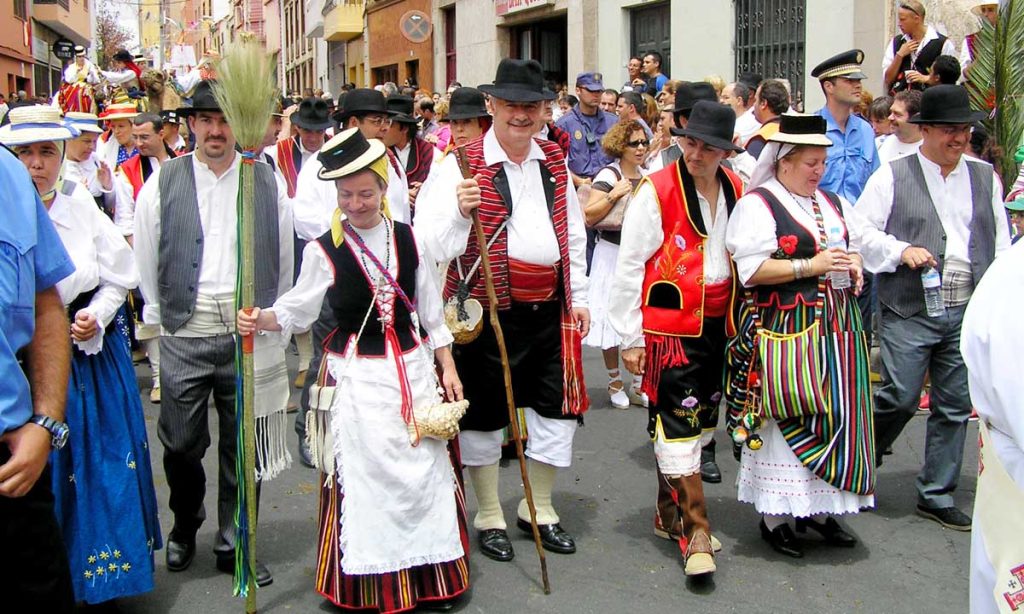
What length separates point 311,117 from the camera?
25.7 feet

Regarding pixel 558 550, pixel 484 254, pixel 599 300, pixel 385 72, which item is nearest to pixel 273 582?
pixel 558 550

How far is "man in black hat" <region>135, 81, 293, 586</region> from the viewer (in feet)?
14.8

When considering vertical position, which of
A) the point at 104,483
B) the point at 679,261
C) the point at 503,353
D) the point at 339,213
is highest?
the point at 339,213

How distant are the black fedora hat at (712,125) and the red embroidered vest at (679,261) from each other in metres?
0.22

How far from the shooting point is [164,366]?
4551 mm

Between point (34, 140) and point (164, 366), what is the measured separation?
1117 millimetres

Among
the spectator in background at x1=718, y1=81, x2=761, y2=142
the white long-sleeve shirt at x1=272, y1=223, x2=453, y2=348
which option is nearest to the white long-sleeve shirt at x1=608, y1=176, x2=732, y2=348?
the white long-sleeve shirt at x1=272, y1=223, x2=453, y2=348

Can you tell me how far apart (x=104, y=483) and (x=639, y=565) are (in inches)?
92.7

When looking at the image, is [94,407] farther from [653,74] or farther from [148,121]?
[653,74]

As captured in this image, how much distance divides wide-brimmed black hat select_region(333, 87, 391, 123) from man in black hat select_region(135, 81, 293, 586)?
2.08 meters

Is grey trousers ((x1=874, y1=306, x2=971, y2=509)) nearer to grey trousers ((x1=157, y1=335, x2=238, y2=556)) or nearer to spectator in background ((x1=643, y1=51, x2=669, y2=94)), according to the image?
grey trousers ((x1=157, y1=335, x2=238, y2=556))

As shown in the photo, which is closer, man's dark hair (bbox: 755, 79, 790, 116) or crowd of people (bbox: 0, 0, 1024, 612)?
crowd of people (bbox: 0, 0, 1024, 612)

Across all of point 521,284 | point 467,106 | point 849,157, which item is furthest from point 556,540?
point 849,157

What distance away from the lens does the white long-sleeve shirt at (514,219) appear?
4684 millimetres
